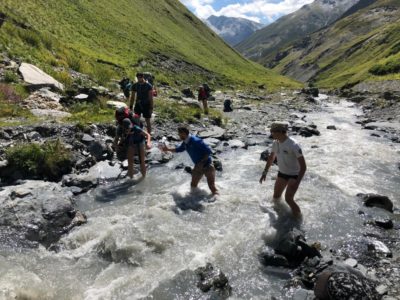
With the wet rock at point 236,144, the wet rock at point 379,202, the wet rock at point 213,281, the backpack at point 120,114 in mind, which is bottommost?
the wet rock at point 213,281

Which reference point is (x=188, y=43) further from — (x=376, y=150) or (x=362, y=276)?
(x=362, y=276)

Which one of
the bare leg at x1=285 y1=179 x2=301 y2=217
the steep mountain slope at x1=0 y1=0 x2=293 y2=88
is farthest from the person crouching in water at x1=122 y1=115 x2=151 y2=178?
the steep mountain slope at x1=0 y1=0 x2=293 y2=88

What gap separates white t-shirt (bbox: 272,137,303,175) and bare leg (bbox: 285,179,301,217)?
0.34 m

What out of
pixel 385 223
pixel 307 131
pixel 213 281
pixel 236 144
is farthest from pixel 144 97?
pixel 213 281

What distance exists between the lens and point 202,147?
13.8 metres

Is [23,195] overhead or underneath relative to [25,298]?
overhead

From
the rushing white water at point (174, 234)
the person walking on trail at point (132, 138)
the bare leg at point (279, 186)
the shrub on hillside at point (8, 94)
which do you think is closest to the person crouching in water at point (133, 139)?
the person walking on trail at point (132, 138)

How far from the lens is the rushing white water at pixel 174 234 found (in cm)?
883

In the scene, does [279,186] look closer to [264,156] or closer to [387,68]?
[264,156]

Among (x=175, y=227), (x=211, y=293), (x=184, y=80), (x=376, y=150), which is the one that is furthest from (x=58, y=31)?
(x=211, y=293)

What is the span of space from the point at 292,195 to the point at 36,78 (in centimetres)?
1952

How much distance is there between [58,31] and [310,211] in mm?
43396

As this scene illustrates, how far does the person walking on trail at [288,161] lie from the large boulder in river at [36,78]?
17470 millimetres

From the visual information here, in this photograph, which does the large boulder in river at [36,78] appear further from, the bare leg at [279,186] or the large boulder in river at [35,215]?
the bare leg at [279,186]
